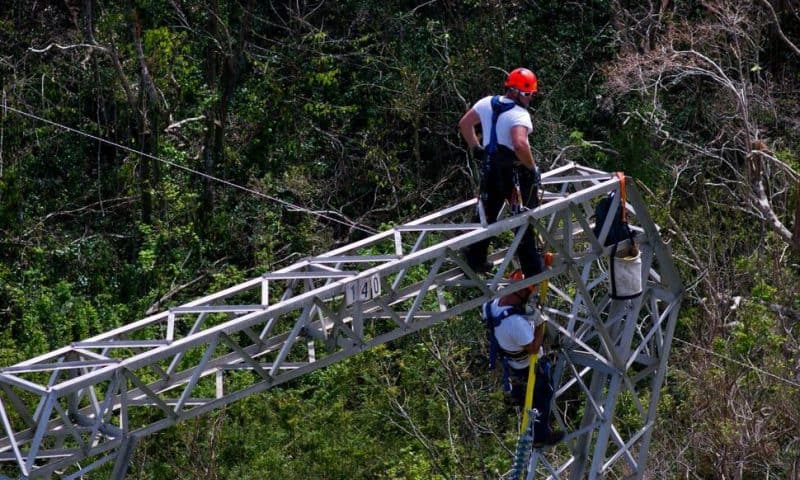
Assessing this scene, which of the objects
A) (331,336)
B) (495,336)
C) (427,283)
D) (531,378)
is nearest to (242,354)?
(331,336)

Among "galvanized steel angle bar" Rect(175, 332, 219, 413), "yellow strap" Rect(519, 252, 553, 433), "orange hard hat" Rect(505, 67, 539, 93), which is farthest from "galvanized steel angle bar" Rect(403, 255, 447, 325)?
"galvanized steel angle bar" Rect(175, 332, 219, 413)

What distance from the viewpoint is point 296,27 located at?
2570 cm

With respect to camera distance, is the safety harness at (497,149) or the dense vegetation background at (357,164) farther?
the dense vegetation background at (357,164)

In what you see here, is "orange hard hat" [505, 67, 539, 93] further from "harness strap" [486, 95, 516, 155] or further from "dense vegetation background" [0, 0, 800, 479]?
"dense vegetation background" [0, 0, 800, 479]

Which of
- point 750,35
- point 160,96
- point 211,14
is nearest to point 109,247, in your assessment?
point 160,96

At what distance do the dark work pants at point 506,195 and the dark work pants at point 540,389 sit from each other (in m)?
0.89

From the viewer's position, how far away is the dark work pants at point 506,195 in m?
12.1

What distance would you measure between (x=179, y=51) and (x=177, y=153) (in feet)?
5.72

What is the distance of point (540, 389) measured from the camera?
42.4 ft

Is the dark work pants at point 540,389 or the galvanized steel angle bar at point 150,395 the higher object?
the galvanized steel angle bar at point 150,395

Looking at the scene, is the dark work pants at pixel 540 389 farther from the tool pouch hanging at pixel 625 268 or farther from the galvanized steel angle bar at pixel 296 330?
the galvanized steel angle bar at pixel 296 330

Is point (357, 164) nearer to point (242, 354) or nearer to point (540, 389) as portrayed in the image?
point (540, 389)

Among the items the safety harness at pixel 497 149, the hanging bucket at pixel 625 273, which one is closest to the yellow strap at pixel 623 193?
the hanging bucket at pixel 625 273

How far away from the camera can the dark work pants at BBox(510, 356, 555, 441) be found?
506 inches
